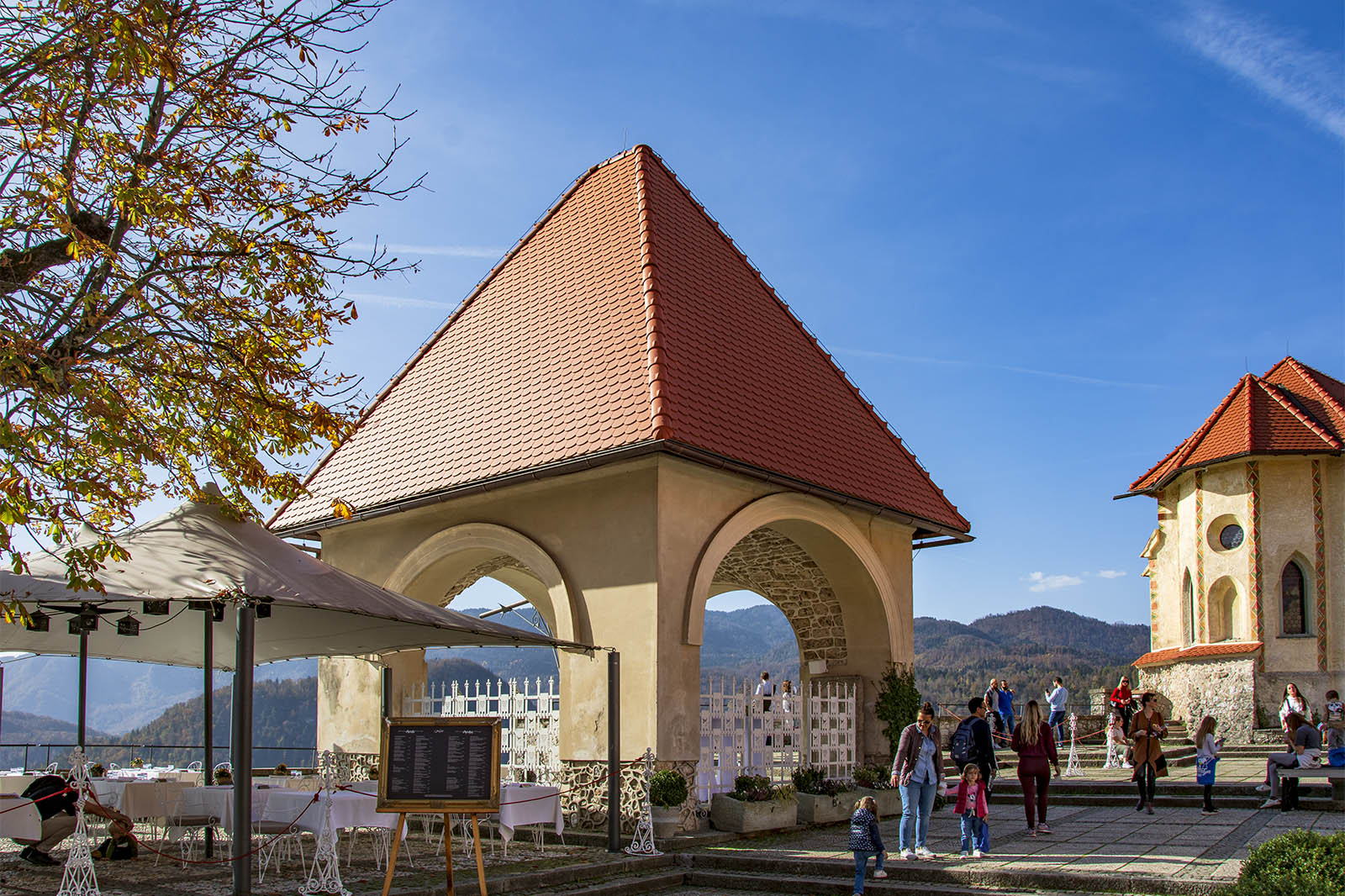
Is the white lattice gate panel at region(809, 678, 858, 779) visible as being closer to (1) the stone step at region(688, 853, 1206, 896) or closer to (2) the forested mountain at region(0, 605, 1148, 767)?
(1) the stone step at region(688, 853, 1206, 896)

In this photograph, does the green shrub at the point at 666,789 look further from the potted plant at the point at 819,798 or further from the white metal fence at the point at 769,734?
the potted plant at the point at 819,798

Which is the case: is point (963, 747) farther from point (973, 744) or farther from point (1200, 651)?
point (1200, 651)

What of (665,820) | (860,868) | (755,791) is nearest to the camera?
(860,868)

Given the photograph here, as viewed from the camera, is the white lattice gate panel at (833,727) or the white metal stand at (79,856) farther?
the white lattice gate panel at (833,727)

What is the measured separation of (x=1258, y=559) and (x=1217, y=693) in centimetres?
332

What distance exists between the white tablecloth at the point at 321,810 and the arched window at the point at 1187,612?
23847mm

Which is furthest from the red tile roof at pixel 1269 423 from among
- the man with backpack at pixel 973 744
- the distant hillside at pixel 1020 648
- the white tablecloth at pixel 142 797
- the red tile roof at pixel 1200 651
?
the distant hillside at pixel 1020 648

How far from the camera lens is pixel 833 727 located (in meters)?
15.6

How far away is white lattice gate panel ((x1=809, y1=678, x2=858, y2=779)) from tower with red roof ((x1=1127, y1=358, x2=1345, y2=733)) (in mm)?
14254

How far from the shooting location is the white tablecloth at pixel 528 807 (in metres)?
11.4

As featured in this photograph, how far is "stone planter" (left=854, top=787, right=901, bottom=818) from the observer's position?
50.3 feet

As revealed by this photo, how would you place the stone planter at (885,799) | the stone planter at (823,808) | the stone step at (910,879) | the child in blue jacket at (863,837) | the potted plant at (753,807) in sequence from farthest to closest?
the stone planter at (885,799) → the stone planter at (823,808) → the potted plant at (753,807) → the child in blue jacket at (863,837) → the stone step at (910,879)

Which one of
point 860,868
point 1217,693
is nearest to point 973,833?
point 860,868

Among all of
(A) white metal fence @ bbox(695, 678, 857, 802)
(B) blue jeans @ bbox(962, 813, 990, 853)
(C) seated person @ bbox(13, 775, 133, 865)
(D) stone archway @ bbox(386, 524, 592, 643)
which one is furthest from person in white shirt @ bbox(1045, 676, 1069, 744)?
(C) seated person @ bbox(13, 775, 133, 865)
